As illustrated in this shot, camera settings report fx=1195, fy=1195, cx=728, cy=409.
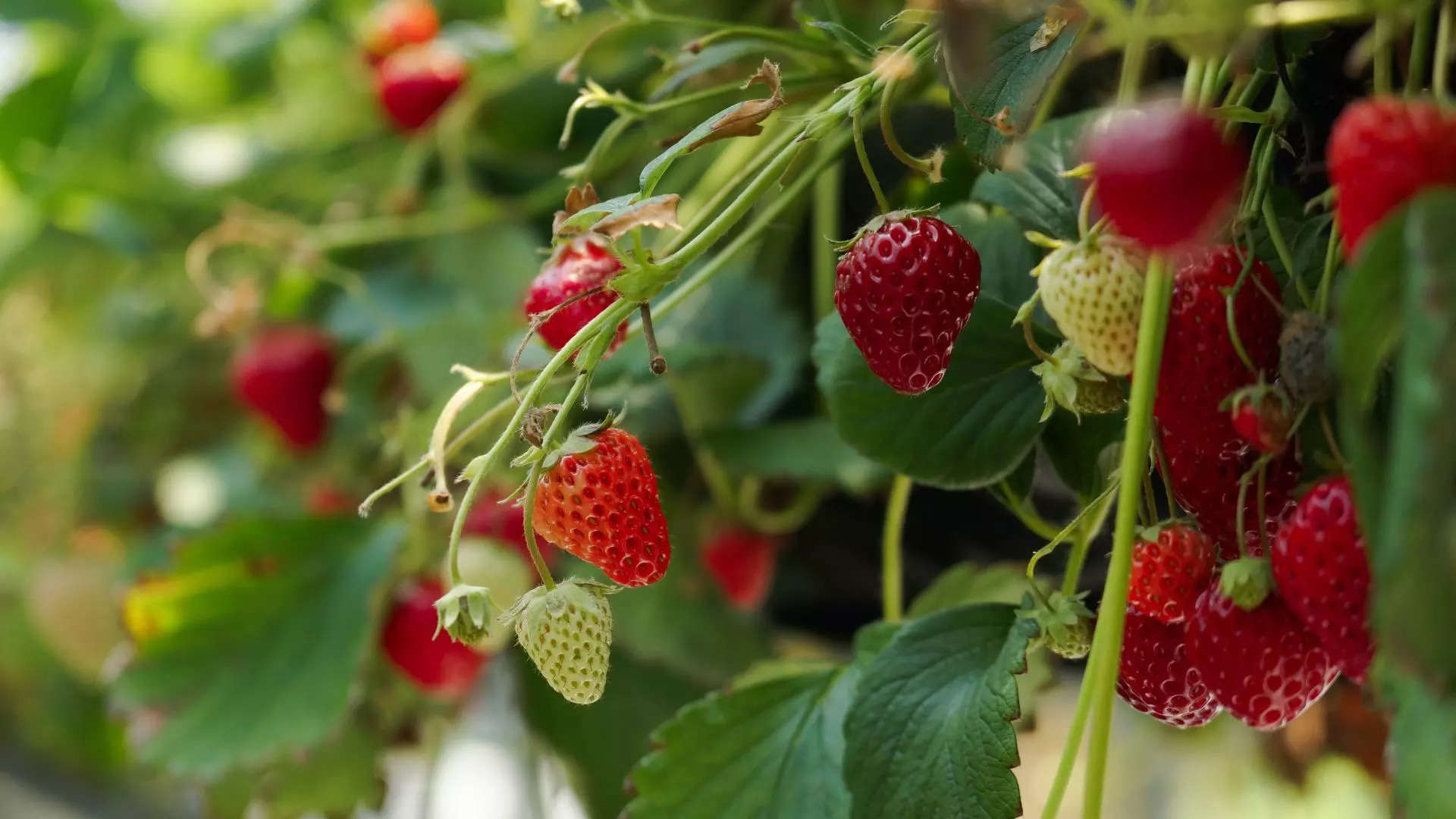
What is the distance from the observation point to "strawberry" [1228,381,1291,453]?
0.91ft

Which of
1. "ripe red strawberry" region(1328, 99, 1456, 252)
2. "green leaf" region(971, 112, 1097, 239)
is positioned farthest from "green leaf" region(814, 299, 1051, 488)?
"ripe red strawberry" region(1328, 99, 1456, 252)

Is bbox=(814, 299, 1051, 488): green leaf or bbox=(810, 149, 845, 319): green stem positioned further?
bbox=(810, 149, 845, 319): green stem

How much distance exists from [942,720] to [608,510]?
116mm

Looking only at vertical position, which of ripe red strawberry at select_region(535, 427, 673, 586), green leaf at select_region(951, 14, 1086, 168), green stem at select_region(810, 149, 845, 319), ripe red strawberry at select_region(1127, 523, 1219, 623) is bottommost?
green stem at select_region(810, 149, 845, 319)

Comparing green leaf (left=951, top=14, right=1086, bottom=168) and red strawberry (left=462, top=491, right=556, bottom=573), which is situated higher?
green leaf (left=951, top=14, right=1086, bottom=168)

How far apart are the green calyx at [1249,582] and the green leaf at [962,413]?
10 cm

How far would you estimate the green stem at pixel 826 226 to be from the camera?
0.62m

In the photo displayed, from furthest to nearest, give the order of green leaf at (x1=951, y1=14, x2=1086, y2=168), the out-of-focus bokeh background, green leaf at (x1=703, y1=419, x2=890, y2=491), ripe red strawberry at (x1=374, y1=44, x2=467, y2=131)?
ripe red strawberry at (x1=374, y1=44, x2=467, y2=131) → the out-of-focus bokeh background → green leaf at (x1=703, y1=419, x2=890, y2=491) → green leaf at (x1=951, y1=14, x2=1086, y2=168)

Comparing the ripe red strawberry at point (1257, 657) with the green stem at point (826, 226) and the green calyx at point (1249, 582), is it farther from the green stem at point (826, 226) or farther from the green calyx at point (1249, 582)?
the green stem at point (826, 226)

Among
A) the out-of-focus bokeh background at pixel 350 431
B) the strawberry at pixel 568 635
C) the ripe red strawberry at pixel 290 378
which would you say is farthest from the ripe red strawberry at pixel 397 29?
the strawberry at pixel 568 635

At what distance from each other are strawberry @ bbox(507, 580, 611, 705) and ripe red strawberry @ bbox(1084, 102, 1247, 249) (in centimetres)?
17

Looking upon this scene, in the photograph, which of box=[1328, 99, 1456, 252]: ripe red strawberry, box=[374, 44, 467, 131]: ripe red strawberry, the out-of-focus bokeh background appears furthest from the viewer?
box=[374, 44, 467, 131]: ripe red strawberry

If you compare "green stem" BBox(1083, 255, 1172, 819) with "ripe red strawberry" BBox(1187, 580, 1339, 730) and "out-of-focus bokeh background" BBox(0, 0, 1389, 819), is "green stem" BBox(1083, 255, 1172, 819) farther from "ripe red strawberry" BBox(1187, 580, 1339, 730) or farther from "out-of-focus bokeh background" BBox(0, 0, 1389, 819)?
"out-of-focus bokeh background" BBox(0, 0, 1389, 819)

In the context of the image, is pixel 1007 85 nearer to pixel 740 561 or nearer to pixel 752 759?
pixel 752 759
